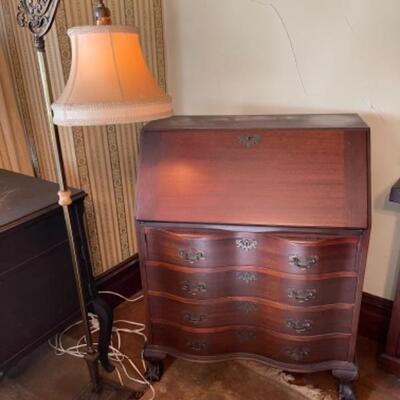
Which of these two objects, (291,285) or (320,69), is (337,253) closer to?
(291,285)

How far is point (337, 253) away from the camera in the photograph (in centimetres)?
121

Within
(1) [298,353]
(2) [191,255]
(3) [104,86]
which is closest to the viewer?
(3) [104,86]

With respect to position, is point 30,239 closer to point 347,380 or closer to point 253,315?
point 253,315

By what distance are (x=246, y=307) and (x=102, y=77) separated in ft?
3.07

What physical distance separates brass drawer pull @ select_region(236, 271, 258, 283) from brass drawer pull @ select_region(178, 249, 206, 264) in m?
0.14

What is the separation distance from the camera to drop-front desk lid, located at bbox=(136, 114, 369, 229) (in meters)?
1.19

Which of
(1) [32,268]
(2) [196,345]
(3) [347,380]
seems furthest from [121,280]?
(3) [347,380]

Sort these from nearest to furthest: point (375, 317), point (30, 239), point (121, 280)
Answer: point (30, 239)
point (375, 317)
point (121, 280)

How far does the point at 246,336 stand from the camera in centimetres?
144

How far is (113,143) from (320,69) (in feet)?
3.30

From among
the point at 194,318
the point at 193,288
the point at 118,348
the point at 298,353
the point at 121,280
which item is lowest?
the point at 118,348

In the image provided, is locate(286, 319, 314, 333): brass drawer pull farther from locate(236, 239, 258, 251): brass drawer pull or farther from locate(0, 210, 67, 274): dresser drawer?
locate(0, 210, 67, 274): dresser drawer

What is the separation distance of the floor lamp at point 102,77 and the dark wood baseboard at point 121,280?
1185mm

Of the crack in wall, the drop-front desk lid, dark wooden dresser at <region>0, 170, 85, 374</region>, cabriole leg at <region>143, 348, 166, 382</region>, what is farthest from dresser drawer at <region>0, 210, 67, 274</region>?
the crack in wall
